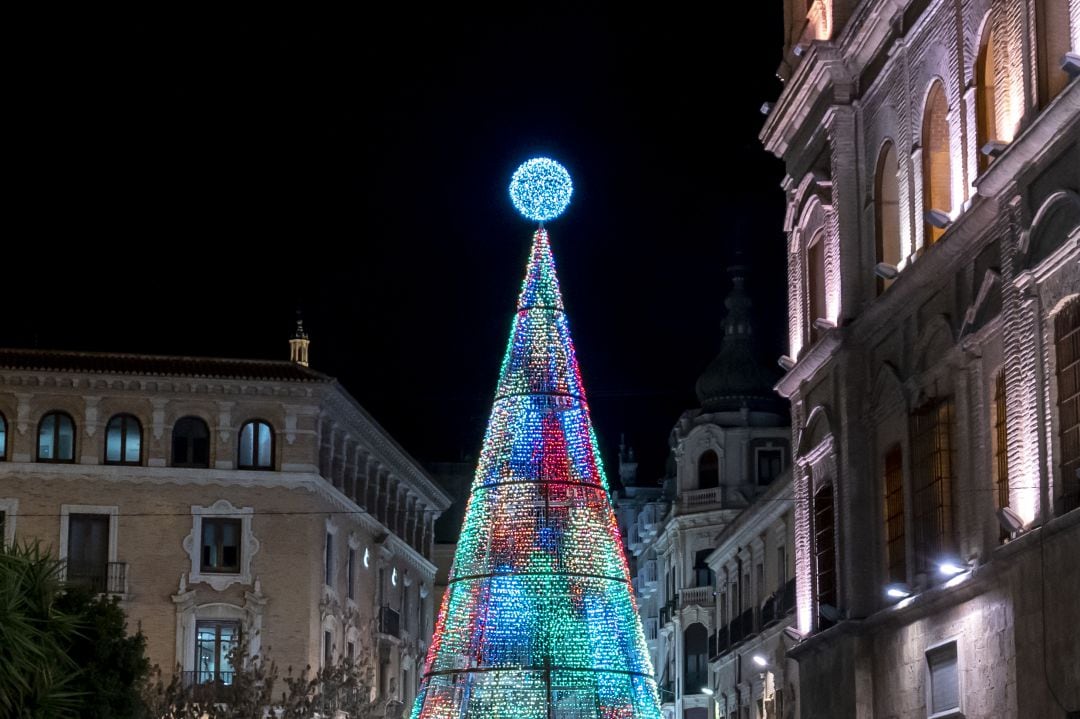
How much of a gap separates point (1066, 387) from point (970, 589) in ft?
10.9

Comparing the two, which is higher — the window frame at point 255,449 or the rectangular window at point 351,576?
the window frame at point 255,449

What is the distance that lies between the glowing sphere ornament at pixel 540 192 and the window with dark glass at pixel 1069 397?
52.0ft

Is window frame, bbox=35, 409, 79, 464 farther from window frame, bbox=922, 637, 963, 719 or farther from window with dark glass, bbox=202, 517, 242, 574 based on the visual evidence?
window frame, bbox=922, 637, 963, 719

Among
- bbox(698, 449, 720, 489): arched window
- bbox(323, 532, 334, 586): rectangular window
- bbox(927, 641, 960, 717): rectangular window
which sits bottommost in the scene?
bbox(927, 641, 960, 717): rectangular window

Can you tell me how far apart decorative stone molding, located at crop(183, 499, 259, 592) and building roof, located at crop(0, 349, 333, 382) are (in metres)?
3.34

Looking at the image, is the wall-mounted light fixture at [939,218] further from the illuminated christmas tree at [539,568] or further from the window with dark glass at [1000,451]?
the illuminated christmas tree at [539,568]

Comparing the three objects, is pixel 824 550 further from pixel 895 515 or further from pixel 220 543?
pixel 220 543

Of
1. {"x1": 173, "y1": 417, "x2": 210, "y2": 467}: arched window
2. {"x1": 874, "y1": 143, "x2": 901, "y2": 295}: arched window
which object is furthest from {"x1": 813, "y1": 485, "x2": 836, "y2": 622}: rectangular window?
{"x1": 173, "y1": 417, "x2": 210, "y2": 467}: arched window

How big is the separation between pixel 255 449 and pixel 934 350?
3193 cm

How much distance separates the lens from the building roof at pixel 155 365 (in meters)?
51.9

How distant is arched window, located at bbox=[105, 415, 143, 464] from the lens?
172ft

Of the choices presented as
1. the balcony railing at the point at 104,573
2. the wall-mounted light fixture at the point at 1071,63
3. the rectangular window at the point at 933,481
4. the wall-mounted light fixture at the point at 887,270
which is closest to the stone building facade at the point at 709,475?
the balcony railing at the point at 104,573

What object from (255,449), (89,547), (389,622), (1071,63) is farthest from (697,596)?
(1071,63)

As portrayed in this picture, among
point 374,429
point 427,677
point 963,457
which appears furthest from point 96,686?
point 374,429
